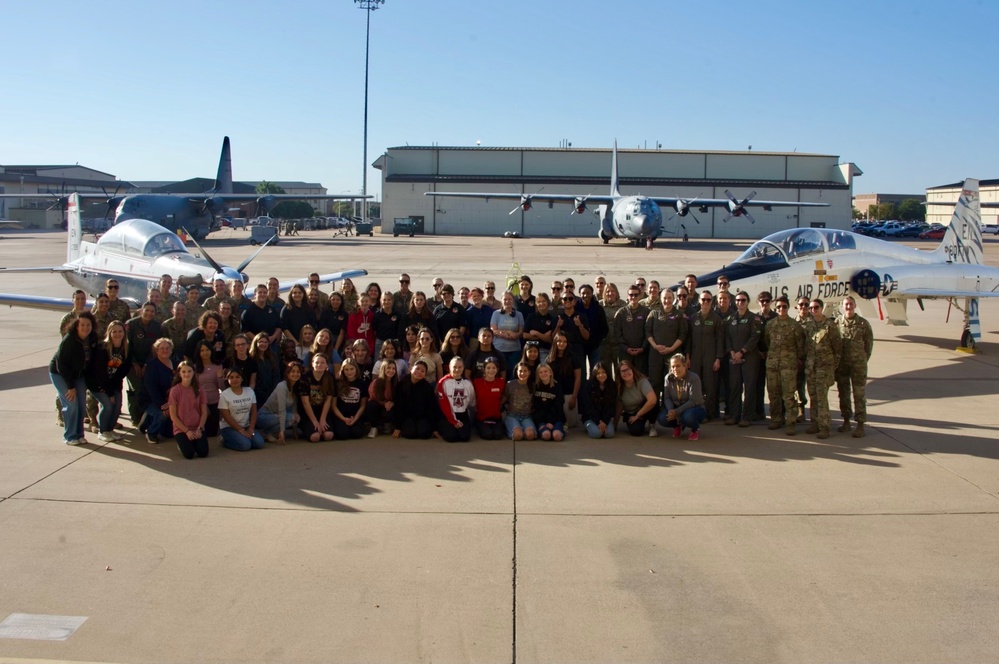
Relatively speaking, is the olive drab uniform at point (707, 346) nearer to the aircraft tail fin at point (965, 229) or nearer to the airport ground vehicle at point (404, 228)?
the aircraft tail fin at point (965, 229)

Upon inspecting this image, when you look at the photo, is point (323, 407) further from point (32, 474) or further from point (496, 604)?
point (496, 604)

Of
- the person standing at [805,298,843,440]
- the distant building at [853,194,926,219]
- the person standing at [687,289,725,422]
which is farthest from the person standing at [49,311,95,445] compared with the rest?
the distant building at [853,194,926,219]

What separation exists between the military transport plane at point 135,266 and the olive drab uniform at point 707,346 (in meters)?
7.43

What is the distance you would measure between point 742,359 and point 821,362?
845 mm

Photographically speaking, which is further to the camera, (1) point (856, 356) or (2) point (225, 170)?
(2) point (225, 170)

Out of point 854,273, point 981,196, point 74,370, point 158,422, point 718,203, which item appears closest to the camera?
point 74,370

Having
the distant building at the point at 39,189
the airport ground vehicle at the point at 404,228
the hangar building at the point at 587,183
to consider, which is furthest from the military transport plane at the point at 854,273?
the distant building at the point at 39,189

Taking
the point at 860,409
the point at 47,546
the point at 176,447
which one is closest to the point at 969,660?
the point at 860,409

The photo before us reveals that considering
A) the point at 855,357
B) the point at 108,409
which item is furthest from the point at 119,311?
the point at 855,357

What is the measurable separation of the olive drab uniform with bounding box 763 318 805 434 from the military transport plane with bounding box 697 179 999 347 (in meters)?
3.43

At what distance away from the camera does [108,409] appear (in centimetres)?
800

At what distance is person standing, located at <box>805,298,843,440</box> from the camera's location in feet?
26.6

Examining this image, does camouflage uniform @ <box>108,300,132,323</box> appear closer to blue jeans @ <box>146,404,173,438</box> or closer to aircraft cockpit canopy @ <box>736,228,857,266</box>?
blue jeans @ <box>146,404,173,438</box>

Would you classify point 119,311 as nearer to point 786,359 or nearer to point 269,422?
point 269,422
